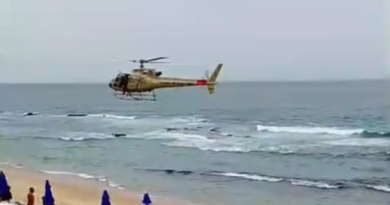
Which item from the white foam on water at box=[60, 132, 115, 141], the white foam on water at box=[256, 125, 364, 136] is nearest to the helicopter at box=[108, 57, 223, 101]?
the white foam on water at box=[60, 132, 115, 141]

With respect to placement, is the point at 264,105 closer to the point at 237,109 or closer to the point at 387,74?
the point at 237,109

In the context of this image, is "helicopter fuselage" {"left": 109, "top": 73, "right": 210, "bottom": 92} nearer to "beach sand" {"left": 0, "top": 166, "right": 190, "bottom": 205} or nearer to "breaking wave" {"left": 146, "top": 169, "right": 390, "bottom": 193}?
"beach sand" {"left": 0, "top": 166, "right": 190, "bottom": 205}

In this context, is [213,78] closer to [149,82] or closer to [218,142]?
[149,82]

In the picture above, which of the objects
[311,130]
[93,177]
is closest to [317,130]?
[311,130]

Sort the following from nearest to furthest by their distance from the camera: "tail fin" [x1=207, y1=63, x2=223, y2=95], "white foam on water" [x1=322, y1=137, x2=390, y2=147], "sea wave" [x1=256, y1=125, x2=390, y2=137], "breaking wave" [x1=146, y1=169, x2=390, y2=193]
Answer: "tail fin" [x1=207, y1=63, x2=223, y2=95], "breaking wave" [x1=146, y1=169, x2=390, y2=193], "white foam on water" [x1=322, y1=137, x2=390, y2=147], "sea wave" [x1=256, y1=125, x2=390, y2=137]

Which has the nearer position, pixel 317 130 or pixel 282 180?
pixel 282 180

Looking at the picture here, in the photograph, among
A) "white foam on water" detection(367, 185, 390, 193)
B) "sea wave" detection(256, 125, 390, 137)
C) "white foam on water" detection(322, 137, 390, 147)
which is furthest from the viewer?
"sea wave" detection(256, 125, 390, 137)

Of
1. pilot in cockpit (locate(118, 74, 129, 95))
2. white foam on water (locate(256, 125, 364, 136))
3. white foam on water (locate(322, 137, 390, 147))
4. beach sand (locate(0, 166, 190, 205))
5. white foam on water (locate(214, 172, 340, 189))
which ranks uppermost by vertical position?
pilot in cockpit (locate(118, 74, 129, 95))
